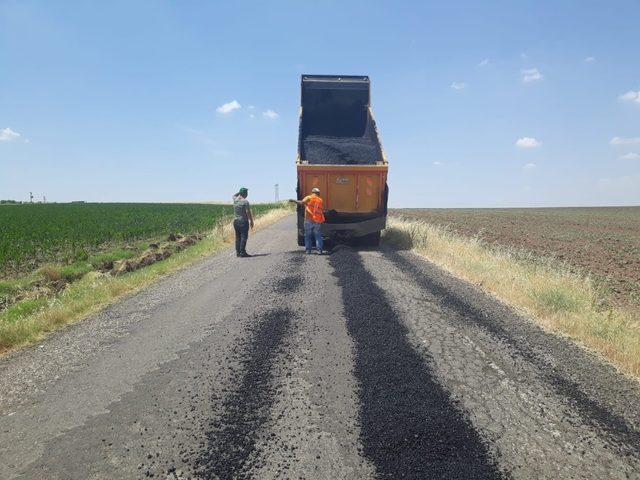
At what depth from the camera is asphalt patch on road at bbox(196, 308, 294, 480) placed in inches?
117

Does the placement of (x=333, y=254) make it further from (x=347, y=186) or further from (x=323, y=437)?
(x=323, y=437)

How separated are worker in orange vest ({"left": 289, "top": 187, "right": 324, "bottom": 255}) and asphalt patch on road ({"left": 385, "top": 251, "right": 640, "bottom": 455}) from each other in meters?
4.15

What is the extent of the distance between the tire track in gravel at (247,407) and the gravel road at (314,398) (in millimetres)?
15

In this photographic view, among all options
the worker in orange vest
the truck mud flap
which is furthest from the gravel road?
the truck mud flap

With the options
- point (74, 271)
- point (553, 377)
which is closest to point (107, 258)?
point (74, 271)

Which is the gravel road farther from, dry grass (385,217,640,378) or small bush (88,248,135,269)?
small bush (88,248,135,269)

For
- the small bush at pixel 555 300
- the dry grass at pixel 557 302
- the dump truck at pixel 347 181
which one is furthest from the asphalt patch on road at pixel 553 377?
the dump truck at pixel 347 181

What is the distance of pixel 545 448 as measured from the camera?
322cm

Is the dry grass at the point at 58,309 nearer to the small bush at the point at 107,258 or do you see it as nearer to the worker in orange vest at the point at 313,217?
the small bush at the point at 107,258

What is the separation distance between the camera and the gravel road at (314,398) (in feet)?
9.95

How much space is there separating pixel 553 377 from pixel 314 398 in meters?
2.45

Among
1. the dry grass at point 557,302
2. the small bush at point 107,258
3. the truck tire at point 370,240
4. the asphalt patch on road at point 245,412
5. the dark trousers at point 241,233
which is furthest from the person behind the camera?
the small bush at point 107,258

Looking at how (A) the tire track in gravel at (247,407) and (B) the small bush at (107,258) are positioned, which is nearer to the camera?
(A) the tire track in gravel at (247,407)

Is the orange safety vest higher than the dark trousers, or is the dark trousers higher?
the orange safety vest
